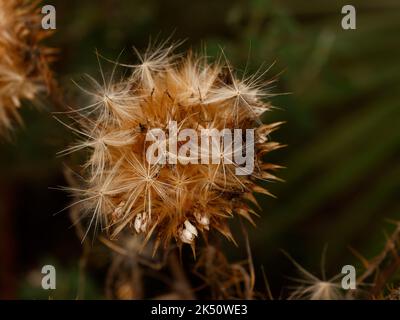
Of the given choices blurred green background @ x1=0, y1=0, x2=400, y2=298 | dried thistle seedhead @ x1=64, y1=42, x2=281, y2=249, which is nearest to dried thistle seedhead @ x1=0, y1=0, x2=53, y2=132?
dried thistle seedhead @ x1=64, y1=42, x2=281, y2=249

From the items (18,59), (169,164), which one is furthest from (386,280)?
(18,59)

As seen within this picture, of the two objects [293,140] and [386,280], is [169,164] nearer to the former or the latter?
[386,280]

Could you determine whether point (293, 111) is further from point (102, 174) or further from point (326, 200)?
point (102, 174)

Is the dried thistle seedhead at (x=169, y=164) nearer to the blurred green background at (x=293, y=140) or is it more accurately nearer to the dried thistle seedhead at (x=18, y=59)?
the dried thistle seedhead at (x=18, y=59)

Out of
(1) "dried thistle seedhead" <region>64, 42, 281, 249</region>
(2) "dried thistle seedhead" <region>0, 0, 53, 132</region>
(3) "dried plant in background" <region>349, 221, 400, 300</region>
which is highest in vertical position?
(2) "dried thistle seedhead" <region>0, 0, 53, 132</region>

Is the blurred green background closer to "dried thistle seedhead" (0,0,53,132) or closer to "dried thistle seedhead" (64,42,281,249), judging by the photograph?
"dried thistle seedhead" (0,0,53,132)

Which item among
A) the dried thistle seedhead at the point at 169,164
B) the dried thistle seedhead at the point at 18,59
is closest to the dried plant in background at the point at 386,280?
the dried thistle seedhead at the point at 169,164

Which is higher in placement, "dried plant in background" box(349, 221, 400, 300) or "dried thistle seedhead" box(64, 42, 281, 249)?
"dried thistle seedhead" box(64, 42, 281, 249)
